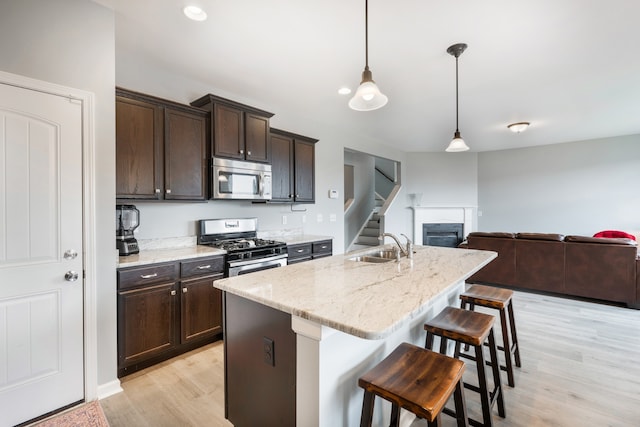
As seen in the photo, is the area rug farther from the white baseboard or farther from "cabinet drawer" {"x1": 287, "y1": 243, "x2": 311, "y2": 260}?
"cabinet drawer" {"x1": 287, "y1": 243, "x2": 311, "y2": 260}

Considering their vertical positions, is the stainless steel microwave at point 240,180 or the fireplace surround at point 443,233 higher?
the stainless steel microwave at point 240,180

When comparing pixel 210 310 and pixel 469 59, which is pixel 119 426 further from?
pixel 469 59

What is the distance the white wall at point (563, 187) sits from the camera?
591 centimetres

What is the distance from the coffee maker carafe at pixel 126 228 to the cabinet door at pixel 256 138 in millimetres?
1266

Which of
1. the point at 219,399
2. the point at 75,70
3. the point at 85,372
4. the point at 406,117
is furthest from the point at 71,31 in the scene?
the point at 406,117

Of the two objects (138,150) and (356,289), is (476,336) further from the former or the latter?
(138,150)

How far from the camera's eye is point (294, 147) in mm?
3990

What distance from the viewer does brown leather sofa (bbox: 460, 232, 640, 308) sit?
3.85 metres

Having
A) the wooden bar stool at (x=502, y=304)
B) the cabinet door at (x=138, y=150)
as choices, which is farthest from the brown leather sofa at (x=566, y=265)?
the cabinet door at (x=138, y=150)

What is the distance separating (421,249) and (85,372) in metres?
2.81

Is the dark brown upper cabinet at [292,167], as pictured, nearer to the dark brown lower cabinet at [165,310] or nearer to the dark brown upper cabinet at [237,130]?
the dark brown upper cabinet at [237,130]

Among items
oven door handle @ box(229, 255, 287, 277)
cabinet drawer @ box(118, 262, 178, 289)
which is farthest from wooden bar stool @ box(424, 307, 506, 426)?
cabinet drawer @ box(118, 262, 178, 289)

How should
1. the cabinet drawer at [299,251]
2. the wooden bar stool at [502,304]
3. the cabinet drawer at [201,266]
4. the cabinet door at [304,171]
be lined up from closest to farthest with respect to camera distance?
the wooden bar stool at [502,304] → the cabinet drawer at [201,266] → the cabinet drawer at [299,251] → the cabinet door at [304,171]

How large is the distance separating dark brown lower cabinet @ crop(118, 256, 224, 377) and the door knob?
0.29 metres
